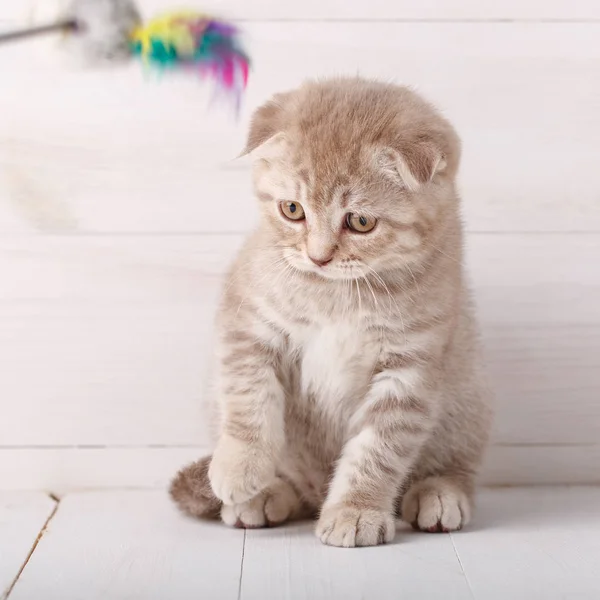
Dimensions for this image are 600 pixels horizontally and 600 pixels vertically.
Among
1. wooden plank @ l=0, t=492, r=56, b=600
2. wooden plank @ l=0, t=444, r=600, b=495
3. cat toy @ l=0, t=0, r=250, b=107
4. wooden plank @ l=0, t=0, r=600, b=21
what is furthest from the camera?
wooden plank @ l=0, t=444, r=600, b=495

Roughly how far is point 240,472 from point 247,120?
636 millimetres

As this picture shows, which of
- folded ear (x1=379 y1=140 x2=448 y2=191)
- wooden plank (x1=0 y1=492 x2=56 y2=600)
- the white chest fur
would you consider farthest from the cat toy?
wooden plank (x1=0 y1=492 x2=56 y2=600)

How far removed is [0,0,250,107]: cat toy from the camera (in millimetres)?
894

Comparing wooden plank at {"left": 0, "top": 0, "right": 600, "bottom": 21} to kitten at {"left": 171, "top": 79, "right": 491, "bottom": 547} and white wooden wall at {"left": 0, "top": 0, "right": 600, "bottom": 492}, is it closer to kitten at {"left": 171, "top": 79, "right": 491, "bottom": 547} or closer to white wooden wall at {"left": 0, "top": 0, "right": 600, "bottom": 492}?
white wooden wall at {"left": 0, "top": 0, "right": 600, "bottom": 492}

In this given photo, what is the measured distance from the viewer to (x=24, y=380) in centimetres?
174

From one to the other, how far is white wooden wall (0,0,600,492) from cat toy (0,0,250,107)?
1.56ft

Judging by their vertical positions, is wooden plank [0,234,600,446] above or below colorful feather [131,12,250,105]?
below

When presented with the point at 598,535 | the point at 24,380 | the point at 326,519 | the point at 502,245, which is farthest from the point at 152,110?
the point at 598,535

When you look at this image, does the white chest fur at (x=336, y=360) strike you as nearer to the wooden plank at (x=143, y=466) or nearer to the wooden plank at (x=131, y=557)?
the wooden plank at (x=131, y=557)

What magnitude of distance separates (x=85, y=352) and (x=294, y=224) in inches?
24.0

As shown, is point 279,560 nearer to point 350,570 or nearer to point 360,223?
point 350,570

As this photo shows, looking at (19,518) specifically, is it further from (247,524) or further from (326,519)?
(326,519)

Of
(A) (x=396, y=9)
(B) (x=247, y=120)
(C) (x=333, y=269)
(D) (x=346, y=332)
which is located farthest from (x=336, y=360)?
(A) (x=396, y=9)

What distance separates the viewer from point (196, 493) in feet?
4.81
